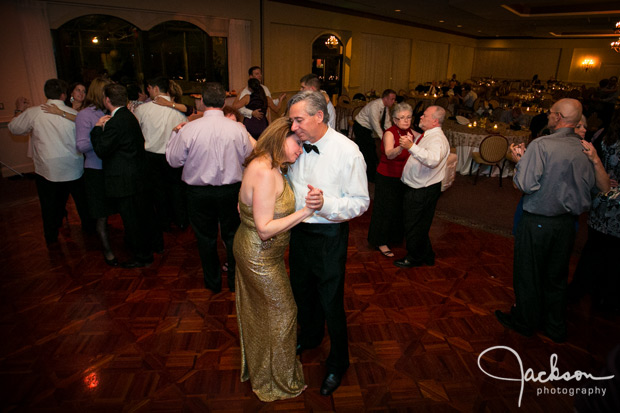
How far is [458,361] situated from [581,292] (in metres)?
1.42

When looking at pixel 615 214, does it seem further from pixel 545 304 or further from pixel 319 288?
pixel 319 288

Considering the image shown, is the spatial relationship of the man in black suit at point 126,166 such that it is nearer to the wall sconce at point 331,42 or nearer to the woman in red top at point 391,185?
the woman in red top at point 391,185

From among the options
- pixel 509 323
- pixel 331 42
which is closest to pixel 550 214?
pixel 509 323

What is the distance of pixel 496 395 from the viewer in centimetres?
220

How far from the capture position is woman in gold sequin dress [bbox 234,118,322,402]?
1.79m

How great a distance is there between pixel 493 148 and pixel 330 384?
494cm

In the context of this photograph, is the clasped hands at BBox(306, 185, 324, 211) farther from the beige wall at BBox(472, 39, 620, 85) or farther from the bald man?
the beige wall at BBox(472, 39, 620, 85)

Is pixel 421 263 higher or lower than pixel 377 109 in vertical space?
lower

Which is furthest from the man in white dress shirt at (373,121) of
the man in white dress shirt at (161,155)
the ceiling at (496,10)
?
the ceiling at (496,10)

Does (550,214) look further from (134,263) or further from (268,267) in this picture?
(134,263)

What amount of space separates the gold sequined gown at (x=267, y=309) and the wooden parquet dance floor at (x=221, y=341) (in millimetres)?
121

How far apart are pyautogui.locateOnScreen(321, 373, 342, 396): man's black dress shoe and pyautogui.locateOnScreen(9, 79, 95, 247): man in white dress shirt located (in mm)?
2948

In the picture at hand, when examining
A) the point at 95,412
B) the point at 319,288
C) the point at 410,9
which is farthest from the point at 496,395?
the point at 410,9

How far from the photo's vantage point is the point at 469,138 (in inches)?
254
